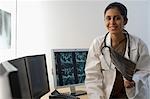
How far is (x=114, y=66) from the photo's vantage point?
1.47m

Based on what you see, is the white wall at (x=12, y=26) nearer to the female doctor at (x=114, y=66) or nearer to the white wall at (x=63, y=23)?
the white wall at (x=63, y=23)

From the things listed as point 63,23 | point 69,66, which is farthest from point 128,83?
point 63,23

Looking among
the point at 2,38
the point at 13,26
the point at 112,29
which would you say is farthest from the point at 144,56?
the point at 13,26

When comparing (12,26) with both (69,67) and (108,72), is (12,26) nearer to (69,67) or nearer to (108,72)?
(69,67)

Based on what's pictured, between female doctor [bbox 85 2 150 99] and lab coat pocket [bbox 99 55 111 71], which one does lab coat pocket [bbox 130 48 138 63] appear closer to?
female doctor [bbox 85 2 150 99]

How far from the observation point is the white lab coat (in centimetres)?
145

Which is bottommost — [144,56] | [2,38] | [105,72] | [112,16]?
[105,72]

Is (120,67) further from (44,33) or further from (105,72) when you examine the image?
(44,33)

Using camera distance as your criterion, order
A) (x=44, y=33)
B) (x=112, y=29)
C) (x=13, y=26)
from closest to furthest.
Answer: (x=112, y=29) → (x=13, y=26) → (x=44, y=33)

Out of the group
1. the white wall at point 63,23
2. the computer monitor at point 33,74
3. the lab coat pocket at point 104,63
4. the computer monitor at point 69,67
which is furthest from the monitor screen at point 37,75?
the white wall at point 63,23

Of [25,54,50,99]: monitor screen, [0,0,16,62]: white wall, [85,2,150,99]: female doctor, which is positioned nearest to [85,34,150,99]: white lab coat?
[85,2,150,99]: female doctor

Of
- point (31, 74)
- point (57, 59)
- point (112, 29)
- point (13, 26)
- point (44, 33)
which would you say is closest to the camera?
point (31, 74)

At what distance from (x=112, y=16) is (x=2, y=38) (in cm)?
70

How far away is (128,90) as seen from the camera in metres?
1.45
